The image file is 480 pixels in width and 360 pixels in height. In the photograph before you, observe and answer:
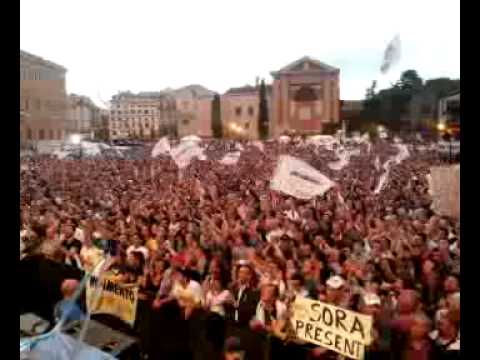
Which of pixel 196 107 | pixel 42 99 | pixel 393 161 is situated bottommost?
pixel 393 161

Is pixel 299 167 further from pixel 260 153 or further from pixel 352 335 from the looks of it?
pixel 352 335

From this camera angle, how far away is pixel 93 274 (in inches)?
183

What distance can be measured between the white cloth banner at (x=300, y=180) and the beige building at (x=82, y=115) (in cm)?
227

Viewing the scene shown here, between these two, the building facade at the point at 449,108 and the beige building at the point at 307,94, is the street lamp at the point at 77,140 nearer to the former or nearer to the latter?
the beige building at the point at 307,94

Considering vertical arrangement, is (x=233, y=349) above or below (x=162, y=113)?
below

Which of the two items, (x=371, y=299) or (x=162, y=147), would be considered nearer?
(x=371, y=299)

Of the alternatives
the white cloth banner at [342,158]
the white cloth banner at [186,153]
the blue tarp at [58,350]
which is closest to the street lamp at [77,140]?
the white cloth banner at [186,153]

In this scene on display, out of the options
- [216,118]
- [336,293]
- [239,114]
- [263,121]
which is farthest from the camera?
[216,118]

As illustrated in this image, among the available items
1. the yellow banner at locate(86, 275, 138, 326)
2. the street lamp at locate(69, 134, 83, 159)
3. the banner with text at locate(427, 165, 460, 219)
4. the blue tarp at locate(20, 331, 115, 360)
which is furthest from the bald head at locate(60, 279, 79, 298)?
the banner with text at locate(427, 165, 460, 219)

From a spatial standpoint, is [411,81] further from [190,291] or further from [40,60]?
[40,60]

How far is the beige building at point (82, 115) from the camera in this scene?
5.53 m

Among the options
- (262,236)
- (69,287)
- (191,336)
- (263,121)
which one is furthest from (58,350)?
(263,121)

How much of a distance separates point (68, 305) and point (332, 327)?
2.20m

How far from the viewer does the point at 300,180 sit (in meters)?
4.20
